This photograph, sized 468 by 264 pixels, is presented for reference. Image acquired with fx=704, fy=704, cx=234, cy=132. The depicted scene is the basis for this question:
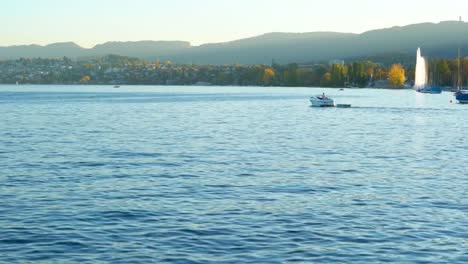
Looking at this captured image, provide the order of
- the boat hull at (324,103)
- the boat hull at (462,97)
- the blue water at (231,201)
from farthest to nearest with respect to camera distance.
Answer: the boat hull at (462,97), the boat hull at (324,103), the blue water at (231,201)

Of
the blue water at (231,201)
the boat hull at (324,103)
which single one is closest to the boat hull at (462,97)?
the boat hull at (324,103)

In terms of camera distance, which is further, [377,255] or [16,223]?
[16,223]

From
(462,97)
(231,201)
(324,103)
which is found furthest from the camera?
(462,97)

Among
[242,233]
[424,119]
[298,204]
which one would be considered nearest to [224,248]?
[242,233]

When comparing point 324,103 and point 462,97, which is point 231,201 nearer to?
point 324,103

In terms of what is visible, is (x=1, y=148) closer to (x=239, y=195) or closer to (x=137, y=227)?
(x=239, y=195)

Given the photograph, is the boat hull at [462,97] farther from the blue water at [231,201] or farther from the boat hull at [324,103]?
the blue water at [231,201]

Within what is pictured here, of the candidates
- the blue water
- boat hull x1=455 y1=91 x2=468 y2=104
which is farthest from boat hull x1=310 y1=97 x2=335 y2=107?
the blue water

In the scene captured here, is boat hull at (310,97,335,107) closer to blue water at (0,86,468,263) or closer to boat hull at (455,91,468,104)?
boat hull at (455,91,468,104)

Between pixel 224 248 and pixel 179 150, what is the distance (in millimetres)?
35086

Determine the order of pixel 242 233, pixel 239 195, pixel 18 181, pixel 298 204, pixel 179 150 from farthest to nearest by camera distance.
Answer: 1. pixel 179 150
2. pixel 18 181
3. pixel 239 195
4. pixel 298 204
5. pixel 242 233

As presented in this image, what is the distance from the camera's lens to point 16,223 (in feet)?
96.3

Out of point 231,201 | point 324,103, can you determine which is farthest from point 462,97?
point 231,201

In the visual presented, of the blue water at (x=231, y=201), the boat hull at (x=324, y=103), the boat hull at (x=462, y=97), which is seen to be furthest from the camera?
the boat hull at (x=462, y=97)
